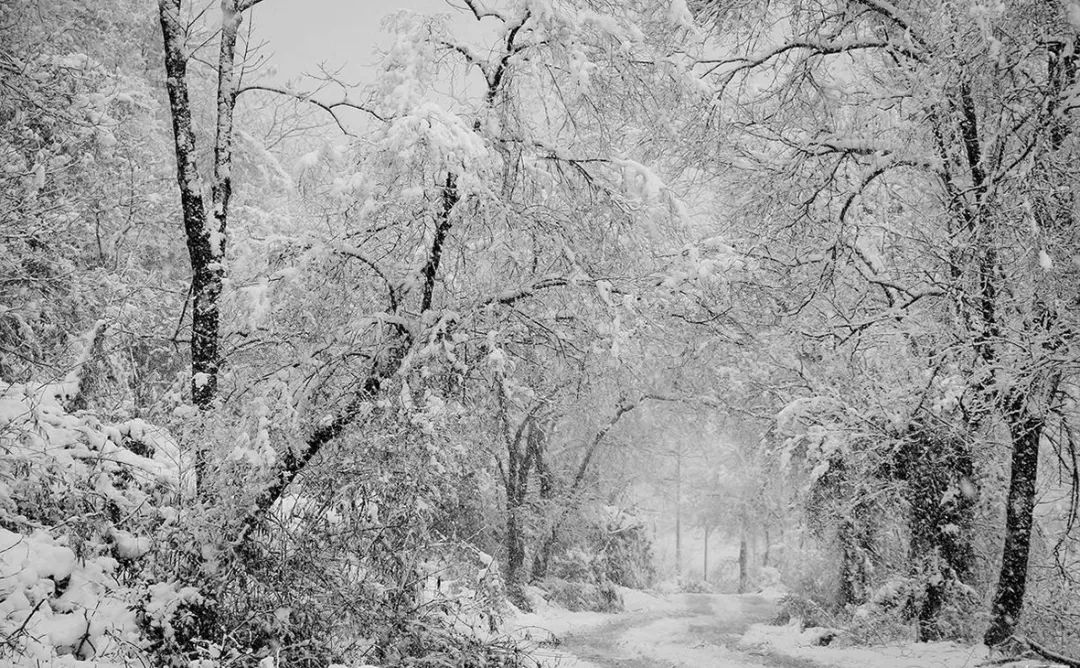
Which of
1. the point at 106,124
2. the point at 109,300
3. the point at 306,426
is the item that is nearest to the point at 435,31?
the point at 306,426

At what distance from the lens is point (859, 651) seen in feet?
34.0

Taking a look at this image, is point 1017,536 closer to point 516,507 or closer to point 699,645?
point 699,645

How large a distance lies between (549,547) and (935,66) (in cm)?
1470

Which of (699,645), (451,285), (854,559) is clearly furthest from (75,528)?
(854,559)

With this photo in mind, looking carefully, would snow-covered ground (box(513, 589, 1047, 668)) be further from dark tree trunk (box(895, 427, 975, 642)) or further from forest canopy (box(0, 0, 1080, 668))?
forest canopy (box(0, 0, 1080, 668))

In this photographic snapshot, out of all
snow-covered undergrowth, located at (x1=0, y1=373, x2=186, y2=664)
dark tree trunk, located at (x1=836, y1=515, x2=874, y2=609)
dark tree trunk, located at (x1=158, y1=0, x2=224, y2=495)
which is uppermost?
dark tree trunk, located at (x1=158, y1=0, x2=224, y2=495)

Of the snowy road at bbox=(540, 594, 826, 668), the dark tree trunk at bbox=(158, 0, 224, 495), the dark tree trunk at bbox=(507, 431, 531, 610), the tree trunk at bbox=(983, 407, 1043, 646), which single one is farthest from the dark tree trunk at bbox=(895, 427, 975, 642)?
the dark tree trunk at bbox=(158, 0, 224, 495)

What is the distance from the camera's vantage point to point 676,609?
19.3 meters

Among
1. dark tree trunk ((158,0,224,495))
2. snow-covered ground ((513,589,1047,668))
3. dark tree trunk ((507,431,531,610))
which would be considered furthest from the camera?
dark tree trunk ((507,431,531,610))

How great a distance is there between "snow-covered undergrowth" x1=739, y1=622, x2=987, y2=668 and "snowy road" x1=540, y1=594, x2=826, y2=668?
1.23 ft

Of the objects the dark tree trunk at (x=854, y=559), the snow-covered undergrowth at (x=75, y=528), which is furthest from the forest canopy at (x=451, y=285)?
the dark tree trunk at (x=854, y=559)

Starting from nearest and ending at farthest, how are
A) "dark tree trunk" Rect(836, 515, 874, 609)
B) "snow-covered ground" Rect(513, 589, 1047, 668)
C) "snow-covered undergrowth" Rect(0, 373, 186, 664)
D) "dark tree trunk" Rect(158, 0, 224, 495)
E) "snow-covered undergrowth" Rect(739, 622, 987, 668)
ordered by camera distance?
"snow-covered undergrowth" Rect(0, 373, 186, 664), "dark tree trunk" Rect(158, 0, 224, 495), "snow-covered undergrowth" Rect(739, 622, 987, 668), "snow-covered ground" Rect(513, 589, 1047, 668), "dark tree trunk" Rect(836, 515, 874, 609)

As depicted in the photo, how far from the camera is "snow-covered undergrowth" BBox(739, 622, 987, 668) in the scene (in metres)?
8.37

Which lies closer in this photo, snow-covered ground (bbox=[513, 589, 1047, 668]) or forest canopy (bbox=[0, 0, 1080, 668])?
forest canopy (bbox=[0, 0, 1080, 668])
